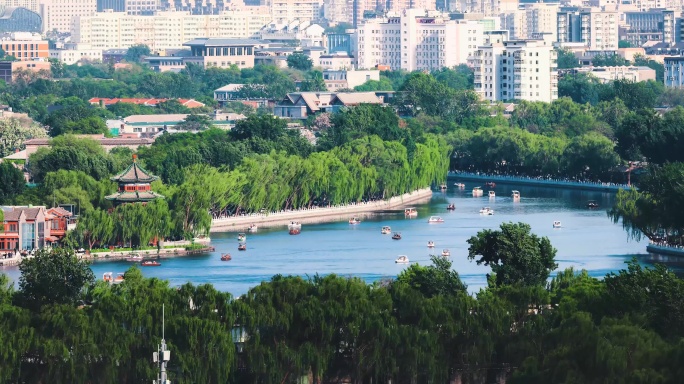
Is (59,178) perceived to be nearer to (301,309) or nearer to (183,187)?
(183,187)

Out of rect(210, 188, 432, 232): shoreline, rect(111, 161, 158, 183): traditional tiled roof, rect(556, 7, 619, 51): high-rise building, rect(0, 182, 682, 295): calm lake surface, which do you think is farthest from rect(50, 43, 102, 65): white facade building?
rect(111, 161, 158, 183): traditional tiled roof

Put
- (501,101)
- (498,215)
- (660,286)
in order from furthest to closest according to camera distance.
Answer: (501,101), (498,215), (660,286)

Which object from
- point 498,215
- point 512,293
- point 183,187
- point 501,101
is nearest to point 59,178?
point 183,187

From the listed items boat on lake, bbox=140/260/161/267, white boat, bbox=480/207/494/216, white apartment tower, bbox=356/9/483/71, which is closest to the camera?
boat on lake, bbox=140/260/161/267

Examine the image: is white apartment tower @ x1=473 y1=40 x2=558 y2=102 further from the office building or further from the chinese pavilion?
the chinese pavilion

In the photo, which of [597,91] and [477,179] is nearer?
[477,179]

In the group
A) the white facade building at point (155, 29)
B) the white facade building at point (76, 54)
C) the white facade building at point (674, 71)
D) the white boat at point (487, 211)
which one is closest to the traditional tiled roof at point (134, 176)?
the white boat at point (487, 211)

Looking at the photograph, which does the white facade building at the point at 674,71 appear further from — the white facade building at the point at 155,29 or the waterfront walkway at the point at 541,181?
the white facade building at the point at 155,29
